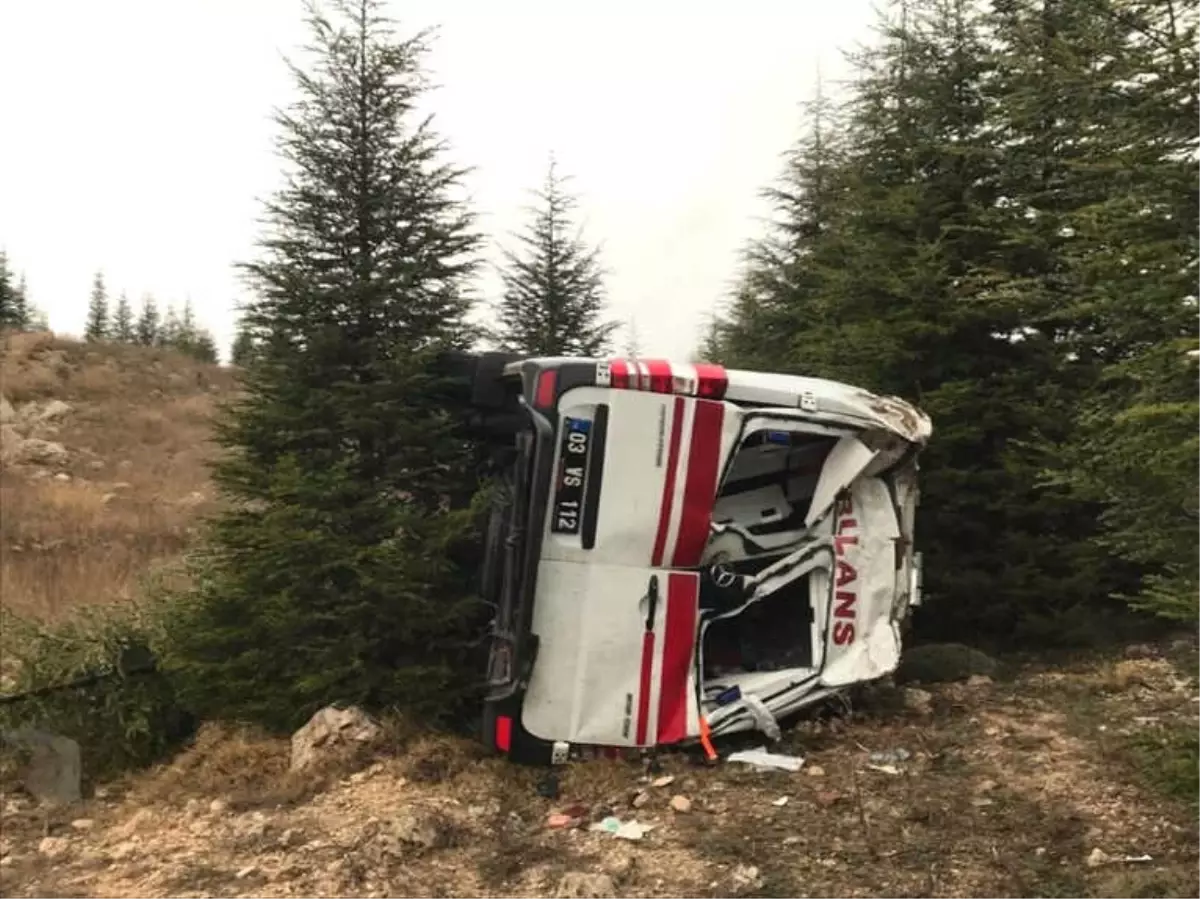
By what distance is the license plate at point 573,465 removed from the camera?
573 centimetres

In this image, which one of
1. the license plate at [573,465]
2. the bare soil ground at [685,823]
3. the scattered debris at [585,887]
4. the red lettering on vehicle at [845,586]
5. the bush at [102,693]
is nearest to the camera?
the scattered debris at [585,887]

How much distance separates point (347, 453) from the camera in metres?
6.80

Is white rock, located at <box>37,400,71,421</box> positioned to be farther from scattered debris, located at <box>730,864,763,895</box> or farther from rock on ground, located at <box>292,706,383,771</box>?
scattered debris, located at <box>730,864,763,895</box>

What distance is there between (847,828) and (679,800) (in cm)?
87

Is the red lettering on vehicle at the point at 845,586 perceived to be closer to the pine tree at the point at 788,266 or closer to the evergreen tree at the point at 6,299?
the pine tree at the point at 788,266

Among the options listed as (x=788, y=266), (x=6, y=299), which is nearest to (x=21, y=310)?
(x=6, y=299)

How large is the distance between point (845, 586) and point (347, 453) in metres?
3.33

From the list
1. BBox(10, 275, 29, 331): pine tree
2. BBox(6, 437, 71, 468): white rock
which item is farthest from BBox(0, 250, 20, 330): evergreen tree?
BBox(6, 437, 71, 468): white rock

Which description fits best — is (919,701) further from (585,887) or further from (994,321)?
(994,321)

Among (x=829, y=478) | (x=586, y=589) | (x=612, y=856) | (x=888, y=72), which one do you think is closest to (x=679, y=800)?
(x=612, y=856)

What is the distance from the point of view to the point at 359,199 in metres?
7.32

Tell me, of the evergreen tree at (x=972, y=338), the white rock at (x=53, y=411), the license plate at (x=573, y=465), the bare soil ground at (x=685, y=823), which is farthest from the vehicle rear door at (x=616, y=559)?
the white rock at (x=53, y=411)

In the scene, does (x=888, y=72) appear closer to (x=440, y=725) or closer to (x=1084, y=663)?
(x=1084, y=663)

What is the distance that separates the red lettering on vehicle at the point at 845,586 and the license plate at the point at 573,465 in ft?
5.62
